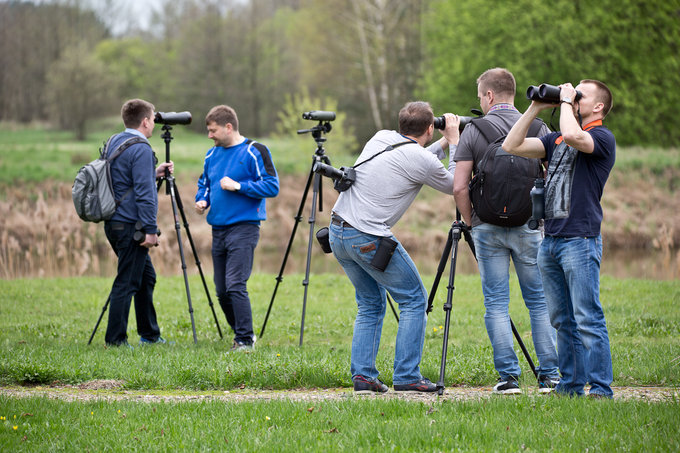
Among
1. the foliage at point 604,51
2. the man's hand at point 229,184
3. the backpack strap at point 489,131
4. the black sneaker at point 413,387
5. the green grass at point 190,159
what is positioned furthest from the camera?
the foliage at point 604,51

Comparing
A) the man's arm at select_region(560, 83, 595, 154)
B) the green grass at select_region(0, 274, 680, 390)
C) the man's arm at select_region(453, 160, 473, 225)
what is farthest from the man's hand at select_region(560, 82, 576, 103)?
the green grass at select_region(0, 274, 680, 390)

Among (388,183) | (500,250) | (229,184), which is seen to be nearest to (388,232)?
(388,183)

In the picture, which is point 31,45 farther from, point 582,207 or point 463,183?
point 582,207

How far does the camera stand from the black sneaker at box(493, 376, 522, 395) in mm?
5254

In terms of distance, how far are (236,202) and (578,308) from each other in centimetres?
369

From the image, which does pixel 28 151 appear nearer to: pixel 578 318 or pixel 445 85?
pixel 445 85

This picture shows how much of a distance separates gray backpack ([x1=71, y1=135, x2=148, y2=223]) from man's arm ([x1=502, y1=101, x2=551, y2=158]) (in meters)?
4.06

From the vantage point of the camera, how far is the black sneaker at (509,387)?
A: 525cm

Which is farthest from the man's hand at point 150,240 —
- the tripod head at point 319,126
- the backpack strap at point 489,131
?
the backpack strap at point 489,131

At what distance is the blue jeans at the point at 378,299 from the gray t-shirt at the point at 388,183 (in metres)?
0.10

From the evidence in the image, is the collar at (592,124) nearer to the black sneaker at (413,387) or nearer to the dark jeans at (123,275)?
the black sneaker at (413,387)

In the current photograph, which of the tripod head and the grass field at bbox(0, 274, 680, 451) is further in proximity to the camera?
the tripod head

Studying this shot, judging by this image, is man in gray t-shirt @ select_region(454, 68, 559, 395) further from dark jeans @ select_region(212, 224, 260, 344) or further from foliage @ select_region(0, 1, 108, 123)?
foliage @ select_region(0, 1, 108, 123)

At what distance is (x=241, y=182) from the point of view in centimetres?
716
